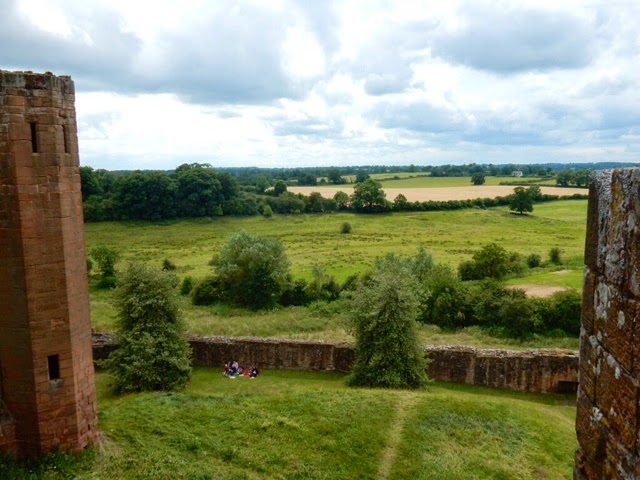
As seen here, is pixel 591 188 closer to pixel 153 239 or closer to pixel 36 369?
pixel 36 369

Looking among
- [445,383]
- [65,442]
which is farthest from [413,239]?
[65,442]

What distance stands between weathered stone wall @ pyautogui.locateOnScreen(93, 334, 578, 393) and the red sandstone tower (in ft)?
36.4

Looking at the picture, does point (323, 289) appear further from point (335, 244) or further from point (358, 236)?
point (358, 236)

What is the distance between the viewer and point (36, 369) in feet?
37.3

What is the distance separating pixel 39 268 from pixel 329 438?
27.8 feet

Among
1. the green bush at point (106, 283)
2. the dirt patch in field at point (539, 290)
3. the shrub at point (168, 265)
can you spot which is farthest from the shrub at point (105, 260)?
the dirt patch in field at point (539, 290)

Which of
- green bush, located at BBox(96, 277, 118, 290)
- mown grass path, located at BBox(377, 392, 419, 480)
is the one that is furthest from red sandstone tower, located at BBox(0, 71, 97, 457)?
green bush, located at BBox(96, 277, 118, 290)

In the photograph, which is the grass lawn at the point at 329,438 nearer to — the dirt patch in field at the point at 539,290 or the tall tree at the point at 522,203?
the dirt patch in field at the point at 539,290

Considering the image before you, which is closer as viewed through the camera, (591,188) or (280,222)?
(591,188)

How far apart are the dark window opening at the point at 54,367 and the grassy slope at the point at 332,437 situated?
2.25 meters

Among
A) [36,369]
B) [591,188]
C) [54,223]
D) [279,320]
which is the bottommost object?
[279,320]

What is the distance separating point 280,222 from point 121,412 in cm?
5582

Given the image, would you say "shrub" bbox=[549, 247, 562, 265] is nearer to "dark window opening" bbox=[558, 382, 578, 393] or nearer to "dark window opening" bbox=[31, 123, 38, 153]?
"dark window opening" bbox=[558, 382, 578, 393]

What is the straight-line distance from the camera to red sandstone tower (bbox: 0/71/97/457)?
35.8ft
